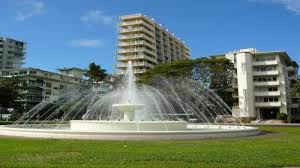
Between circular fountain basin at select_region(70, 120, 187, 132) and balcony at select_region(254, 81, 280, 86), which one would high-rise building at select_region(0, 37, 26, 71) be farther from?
circular fountain basin at select_region(70, 120, 187, 132)

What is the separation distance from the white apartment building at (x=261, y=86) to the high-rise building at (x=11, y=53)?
118517 millimetres

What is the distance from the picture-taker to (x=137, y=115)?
41.8m

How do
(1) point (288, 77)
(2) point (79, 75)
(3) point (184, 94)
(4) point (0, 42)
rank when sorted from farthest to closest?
(4) point (0, 42), (2) point (79, 75), (1) point (288, 77), (3) point (184, 94)

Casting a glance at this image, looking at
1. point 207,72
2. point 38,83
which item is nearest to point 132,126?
point 207,72

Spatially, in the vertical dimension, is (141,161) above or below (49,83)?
below

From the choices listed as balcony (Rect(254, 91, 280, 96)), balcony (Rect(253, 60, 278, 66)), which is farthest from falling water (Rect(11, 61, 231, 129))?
balcony (Rect(253, 60, 278, 66))

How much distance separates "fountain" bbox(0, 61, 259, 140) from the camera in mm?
22688

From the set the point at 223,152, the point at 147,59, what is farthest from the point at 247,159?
the point at 147,59

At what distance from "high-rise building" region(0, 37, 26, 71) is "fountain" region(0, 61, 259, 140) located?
84.6m

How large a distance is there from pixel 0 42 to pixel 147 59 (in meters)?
88.3

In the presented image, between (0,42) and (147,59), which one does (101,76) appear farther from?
(0,42)

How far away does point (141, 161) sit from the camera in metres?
12.3

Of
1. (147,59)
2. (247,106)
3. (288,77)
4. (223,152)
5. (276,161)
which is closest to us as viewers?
(276,161)

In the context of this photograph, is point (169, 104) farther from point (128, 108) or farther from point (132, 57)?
point (132, 57)
